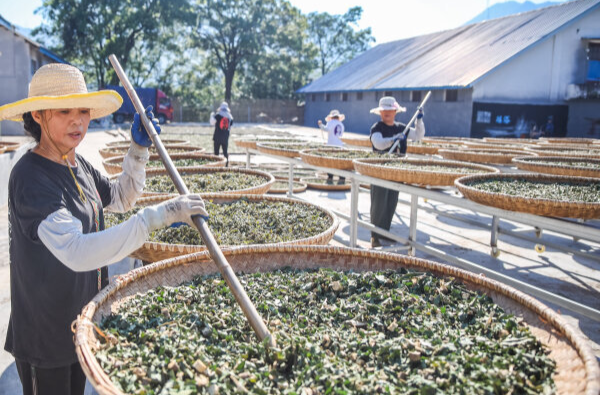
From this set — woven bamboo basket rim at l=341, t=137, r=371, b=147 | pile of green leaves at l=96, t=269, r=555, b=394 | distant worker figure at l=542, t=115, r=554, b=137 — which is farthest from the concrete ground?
distant worker figure at l=542, t=115, r=554, b=137

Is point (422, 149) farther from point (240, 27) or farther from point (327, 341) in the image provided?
point (240, 27)

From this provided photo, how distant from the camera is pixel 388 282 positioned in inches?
73.1

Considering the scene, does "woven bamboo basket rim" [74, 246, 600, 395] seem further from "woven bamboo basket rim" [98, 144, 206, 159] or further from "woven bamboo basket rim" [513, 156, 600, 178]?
"woven bamboo basket rim" [98, 144, 206, 159]

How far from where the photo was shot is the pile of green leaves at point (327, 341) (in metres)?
1.23

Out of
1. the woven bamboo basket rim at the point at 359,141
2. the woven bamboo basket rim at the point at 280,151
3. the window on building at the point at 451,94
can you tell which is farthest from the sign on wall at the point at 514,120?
the woven bamboo basket rim at the point at 280,151

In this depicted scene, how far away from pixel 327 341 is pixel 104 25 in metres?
30.8

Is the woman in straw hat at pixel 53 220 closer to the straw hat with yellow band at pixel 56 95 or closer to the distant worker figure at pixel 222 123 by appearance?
the straw hat with yellow band at pixel 56 95

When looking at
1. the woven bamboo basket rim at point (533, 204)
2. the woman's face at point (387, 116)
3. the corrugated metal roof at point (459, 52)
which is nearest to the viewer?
the woven bamboo basket rim at point (533, 204)

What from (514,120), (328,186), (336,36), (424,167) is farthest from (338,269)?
(336,36)

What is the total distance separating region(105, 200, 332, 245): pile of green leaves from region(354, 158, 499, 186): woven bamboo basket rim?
853 millimetres

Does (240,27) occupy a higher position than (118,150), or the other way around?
(240,27)

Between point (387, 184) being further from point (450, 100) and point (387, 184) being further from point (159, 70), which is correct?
point (159, 70)

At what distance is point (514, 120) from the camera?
17.2 metres

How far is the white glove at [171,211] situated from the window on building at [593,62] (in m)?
19.6
